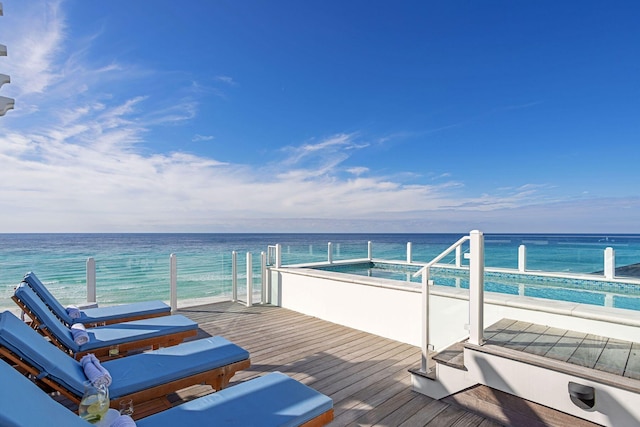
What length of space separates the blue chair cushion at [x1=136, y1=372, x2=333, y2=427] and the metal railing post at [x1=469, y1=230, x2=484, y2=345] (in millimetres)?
1391

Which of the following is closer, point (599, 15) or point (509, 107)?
point (599, 15)

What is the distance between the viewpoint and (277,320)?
4738 mm

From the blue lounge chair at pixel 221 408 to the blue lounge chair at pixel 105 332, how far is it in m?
1.47

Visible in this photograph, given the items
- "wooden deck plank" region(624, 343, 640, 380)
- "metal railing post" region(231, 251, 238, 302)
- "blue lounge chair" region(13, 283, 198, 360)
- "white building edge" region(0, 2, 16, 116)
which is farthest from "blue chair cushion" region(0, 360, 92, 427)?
"metal railing post" region(231, 251, 238, 302)

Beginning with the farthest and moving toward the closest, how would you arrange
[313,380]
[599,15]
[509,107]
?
[509,107] → [599,15] → [313,380]

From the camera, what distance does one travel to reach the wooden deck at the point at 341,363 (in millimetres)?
2195

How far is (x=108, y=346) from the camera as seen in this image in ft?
8.84

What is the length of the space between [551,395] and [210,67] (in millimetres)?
7685

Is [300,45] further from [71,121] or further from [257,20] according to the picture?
[71,121]

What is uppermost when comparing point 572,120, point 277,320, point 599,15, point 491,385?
point 599,15

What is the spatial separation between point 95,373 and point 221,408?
928 millimetres

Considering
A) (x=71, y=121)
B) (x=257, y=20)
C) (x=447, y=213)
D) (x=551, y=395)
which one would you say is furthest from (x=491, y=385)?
(x=447, y=213)

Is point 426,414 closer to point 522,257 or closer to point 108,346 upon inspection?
point 108,346

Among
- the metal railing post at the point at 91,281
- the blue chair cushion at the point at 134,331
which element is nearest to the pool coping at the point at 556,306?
the blue chair cushion at the point at 134,331
